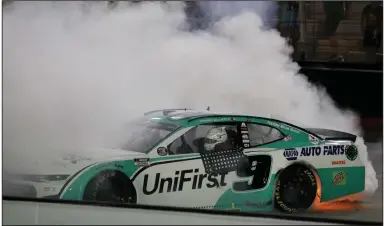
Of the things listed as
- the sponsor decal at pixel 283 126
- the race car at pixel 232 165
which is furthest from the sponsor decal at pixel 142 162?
the sponsor decal at pixel 283 126

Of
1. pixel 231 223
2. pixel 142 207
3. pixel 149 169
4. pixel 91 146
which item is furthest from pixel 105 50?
pixel 231 223

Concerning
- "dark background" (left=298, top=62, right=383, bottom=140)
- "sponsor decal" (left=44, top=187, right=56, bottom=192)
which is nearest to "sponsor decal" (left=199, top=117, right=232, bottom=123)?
"dark background" (left=298, top=62, right=383, bottom=140)

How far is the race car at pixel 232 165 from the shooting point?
175cm

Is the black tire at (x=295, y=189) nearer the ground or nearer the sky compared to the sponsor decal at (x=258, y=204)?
nearer the sky

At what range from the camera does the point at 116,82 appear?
1.83 meters

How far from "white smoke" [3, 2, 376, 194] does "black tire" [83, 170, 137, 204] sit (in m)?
0.15

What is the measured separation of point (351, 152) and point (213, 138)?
517 millimetres

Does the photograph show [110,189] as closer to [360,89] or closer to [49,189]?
[49,189]

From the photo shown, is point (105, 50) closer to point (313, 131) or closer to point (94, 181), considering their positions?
point (94, 181)

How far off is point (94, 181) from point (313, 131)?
2.80 ft

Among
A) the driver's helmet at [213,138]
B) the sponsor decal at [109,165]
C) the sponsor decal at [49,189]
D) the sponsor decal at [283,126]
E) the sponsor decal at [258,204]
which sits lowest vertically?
the sponsor decal at [258,204]

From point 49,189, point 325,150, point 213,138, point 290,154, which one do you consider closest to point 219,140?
point 213,138

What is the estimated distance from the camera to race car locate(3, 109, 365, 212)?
175cm

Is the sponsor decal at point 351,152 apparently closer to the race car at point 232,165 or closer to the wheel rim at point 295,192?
the race car at point 232,165
